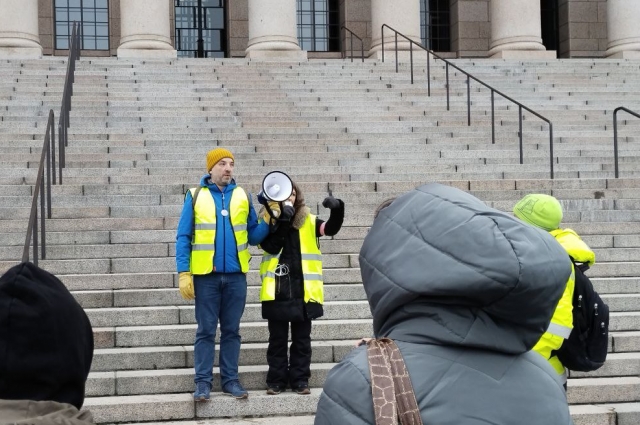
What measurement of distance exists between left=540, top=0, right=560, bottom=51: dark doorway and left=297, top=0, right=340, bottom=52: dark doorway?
7129 mm

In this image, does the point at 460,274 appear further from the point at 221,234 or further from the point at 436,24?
the point at 436,24

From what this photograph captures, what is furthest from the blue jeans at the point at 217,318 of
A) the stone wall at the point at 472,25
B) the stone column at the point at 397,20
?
the stone wall at the point at 472,25

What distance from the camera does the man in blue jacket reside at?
7.16m

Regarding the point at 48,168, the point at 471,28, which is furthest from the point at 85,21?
the point at 48,168

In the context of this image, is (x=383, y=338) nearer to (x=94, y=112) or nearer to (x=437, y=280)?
(x=437, y=280)

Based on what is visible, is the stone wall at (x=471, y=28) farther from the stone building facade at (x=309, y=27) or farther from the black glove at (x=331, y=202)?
the black glove at (x=331, y=202)

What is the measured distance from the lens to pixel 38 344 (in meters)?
2.13

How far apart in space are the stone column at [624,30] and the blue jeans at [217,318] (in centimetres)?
2084

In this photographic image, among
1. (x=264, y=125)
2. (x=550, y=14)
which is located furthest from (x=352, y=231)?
(x=550, y=14)

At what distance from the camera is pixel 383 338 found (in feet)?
6.91

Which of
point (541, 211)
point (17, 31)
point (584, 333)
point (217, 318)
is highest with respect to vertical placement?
point (17, 31)

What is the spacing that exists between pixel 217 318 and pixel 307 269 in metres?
0.76

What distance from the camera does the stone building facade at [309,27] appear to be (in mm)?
23078

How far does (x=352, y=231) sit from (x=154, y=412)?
4178 mm
